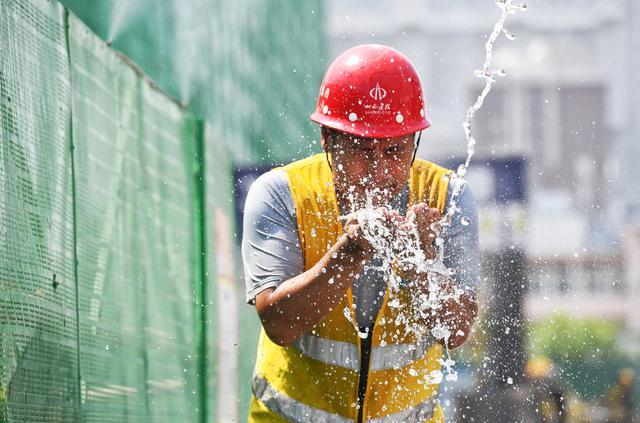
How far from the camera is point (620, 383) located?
13758 mm

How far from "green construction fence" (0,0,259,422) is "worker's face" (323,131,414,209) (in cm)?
96

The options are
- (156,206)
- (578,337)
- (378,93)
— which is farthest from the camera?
(578,337)

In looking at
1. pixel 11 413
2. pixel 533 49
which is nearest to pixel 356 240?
pixel 11 413

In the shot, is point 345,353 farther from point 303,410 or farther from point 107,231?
point 107,231

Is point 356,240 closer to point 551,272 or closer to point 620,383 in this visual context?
point 620,383

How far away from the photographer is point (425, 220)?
11.8ft

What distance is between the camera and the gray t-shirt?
3.73m

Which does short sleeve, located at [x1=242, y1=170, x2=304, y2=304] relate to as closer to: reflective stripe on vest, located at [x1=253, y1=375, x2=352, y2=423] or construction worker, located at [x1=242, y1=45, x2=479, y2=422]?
construction worker, located at [x1=242, y1=45, x2=479, y2=422]

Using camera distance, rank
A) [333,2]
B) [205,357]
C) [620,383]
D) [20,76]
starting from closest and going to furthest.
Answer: [20,76] → [205,357] → [620,383] → [333,2]

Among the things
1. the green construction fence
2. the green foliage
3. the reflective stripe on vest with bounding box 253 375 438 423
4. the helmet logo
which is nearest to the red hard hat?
the helmet logo

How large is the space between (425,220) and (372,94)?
0.58 m

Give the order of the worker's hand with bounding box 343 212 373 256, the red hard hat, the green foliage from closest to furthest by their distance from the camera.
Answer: the worker's hand with bounding box 343 212 373 256
the red hard hat
the green foliage

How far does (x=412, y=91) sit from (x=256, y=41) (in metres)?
4.23

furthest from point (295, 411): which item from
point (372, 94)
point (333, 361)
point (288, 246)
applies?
point (372, 94)
